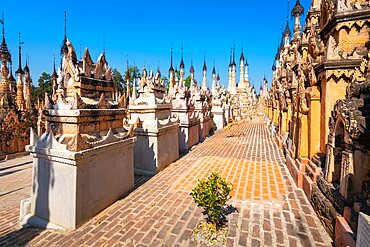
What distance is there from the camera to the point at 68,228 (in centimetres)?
456

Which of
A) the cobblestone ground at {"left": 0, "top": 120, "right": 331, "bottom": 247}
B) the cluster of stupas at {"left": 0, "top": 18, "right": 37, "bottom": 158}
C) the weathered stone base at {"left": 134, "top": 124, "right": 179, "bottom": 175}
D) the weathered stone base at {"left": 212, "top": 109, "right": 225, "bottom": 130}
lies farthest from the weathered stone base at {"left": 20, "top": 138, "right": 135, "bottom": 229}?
the weathered stone base at {"left": 212, "top": 109, "right": 225, "bottom": 130}

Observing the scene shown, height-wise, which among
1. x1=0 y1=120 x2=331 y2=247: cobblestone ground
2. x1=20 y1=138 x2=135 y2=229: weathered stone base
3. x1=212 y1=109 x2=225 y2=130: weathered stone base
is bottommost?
x1=0 y1=120 x2=331 y2=247: cobblestone ground

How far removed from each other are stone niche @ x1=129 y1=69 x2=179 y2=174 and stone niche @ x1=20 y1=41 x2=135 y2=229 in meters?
1.91

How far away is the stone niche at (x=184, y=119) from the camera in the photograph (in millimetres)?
12812

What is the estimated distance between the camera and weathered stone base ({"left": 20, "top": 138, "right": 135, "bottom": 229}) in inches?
179

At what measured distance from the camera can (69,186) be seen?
15.0 ft

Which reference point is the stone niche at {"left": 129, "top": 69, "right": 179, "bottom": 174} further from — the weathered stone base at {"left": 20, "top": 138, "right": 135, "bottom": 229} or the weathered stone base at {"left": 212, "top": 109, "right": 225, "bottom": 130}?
the weathered stone base at {"left": 212, "top": 109, "right": 225, "bottom": 130}

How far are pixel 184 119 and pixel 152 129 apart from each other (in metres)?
4.96

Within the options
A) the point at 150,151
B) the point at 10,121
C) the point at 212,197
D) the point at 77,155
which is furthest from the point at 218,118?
the point at 77,155

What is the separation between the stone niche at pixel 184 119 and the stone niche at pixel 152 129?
2.70 metres

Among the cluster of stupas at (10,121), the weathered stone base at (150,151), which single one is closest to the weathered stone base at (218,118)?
the weathered stone base at (150,151)

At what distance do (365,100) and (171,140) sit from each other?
7.13 metres

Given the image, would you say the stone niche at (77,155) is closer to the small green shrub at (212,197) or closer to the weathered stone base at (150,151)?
the weathered stone base at (150,151)

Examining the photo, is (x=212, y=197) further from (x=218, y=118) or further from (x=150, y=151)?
(x=218, y=118)
